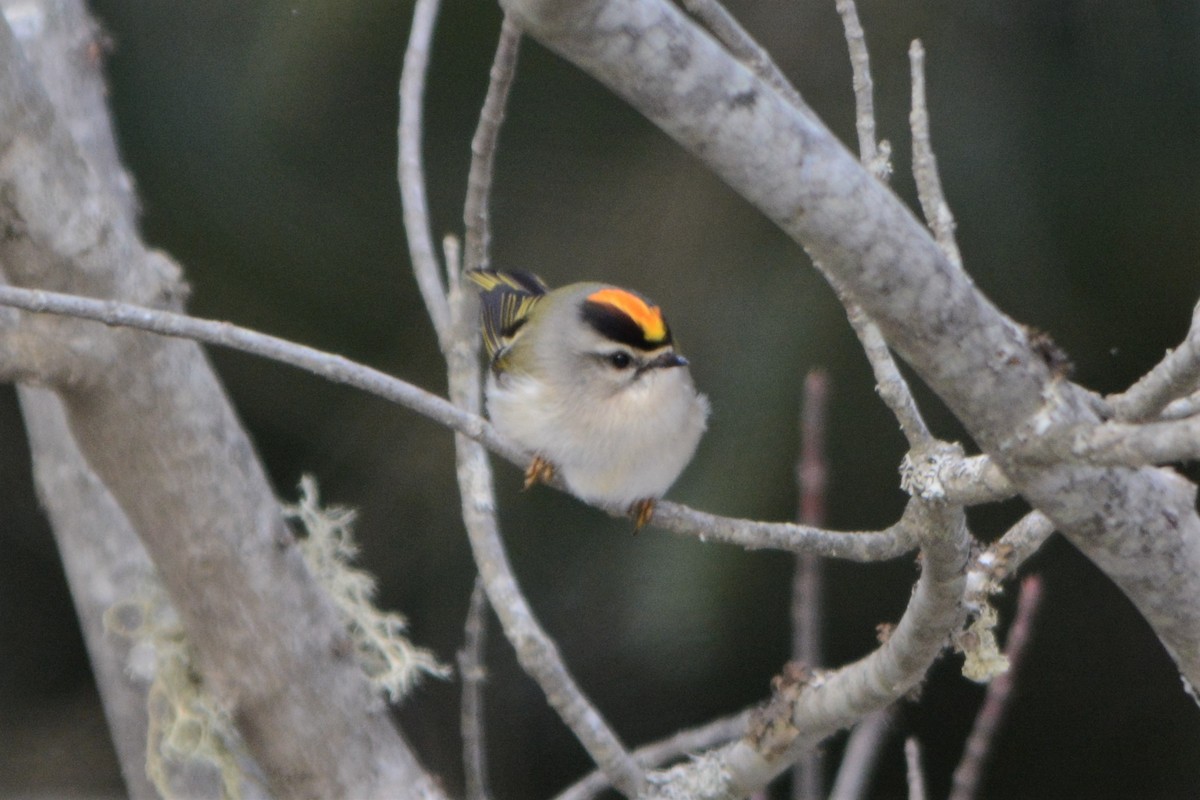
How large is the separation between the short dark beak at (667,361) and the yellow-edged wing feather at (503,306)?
1.20ft

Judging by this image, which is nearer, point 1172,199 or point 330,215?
point 1172,199

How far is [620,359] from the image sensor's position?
2.09 meters

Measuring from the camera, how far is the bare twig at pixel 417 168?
7.05 feet

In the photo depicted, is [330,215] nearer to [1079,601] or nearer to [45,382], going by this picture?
[45,382]

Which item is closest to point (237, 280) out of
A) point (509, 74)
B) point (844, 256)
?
point (509, 74)

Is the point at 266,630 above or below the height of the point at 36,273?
below

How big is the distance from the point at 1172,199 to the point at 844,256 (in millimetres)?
1967

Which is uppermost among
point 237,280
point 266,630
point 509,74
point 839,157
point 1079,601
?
point 237,280

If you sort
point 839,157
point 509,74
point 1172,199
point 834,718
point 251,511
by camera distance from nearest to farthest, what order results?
point 839,157, point 834,718, point 509,74, point 251,511, point 1172,199

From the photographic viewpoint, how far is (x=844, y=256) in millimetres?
921

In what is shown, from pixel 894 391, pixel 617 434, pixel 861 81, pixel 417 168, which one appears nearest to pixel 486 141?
pixel 417 168

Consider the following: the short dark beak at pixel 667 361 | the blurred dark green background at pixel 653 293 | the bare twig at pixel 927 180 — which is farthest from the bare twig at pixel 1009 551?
the blurred dark green background at pixel 653 293

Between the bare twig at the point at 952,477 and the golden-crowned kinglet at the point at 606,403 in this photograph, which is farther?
the golden-crowned kinglet at the point at 606,403

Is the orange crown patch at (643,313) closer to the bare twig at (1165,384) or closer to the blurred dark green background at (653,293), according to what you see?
the blurred dark green background at (653,293)
